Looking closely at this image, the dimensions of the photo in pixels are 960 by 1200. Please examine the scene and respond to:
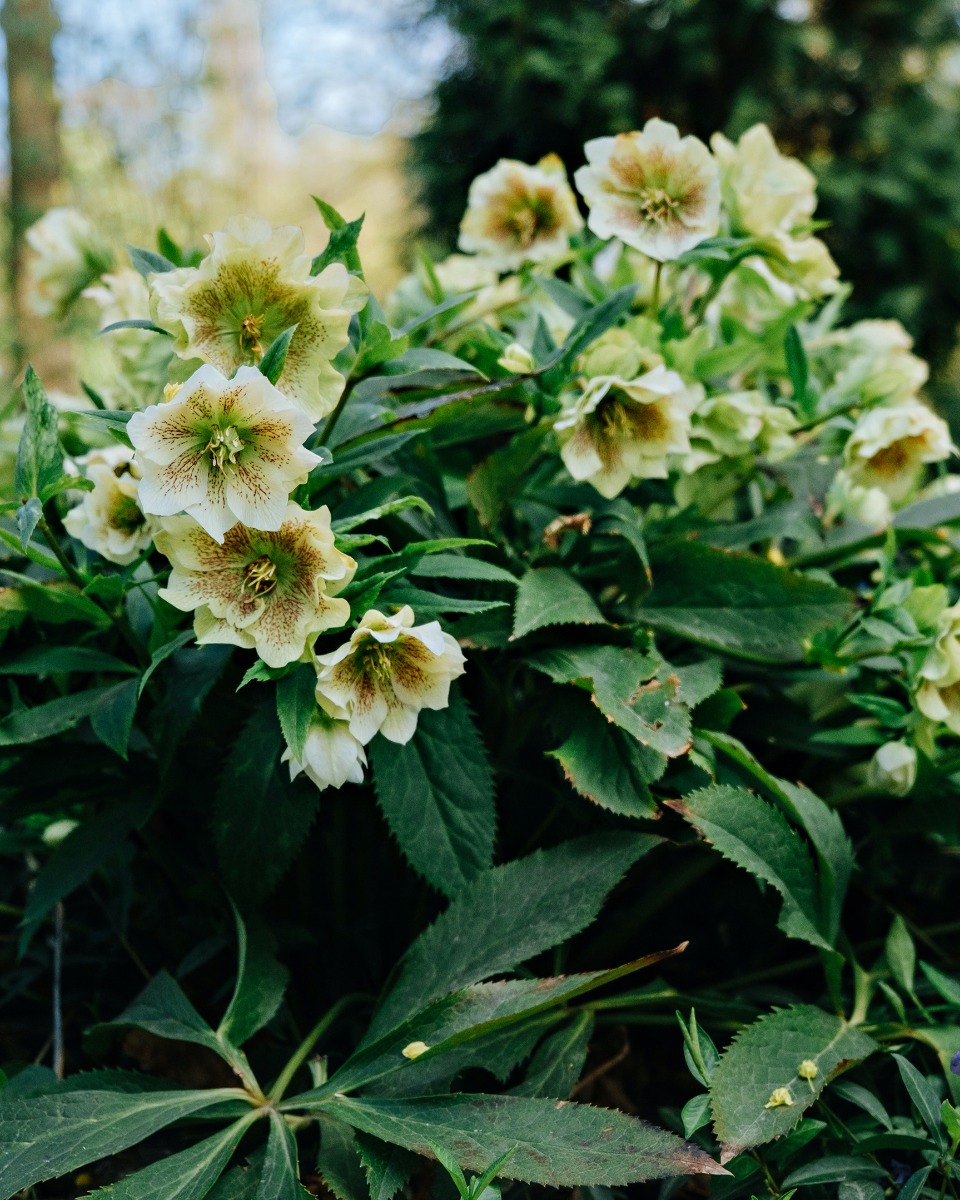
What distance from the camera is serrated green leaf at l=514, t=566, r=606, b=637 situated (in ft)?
2.20

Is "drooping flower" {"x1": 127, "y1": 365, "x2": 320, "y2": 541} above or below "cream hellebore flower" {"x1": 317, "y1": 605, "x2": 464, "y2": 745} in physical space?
above

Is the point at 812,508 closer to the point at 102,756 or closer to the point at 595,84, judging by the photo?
the point at 102,756

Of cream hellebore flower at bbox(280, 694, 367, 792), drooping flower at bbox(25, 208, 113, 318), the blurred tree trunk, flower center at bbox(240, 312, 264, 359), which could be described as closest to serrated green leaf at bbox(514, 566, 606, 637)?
cream hellebore flower at bbox(280, 694, 367, 792)

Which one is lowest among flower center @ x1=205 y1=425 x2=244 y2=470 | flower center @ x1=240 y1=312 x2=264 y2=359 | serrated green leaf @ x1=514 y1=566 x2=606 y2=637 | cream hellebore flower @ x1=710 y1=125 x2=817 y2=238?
serrated green leaf @ x1=514 y1=566 x2=606 y2=637

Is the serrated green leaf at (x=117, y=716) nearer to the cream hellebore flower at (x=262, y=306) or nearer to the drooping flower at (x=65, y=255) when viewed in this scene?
the cream hellebore flower at (x=262, y=306)

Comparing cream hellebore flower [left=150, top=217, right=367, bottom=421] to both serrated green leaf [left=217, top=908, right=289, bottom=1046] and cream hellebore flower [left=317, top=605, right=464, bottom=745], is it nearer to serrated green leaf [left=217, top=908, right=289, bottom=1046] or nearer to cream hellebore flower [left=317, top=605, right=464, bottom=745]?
cream hellebore flower [left=317, top=605, right=464, bottom=745]

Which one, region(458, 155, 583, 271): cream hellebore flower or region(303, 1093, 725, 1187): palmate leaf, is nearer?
region(303, 1093, 725, 1187): palmate leaf

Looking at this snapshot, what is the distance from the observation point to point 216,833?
2.23ft

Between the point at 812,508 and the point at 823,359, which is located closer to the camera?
the point at 812,508

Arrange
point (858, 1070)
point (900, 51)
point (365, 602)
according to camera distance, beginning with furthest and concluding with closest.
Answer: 1. point (900, 51)
2. point (858, 1070)
3. point (365, 602)

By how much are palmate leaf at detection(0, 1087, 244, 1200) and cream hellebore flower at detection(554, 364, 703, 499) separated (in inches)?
19.6

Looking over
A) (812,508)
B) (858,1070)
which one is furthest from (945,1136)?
(812,508)

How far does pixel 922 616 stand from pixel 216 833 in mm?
539

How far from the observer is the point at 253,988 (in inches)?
27.5
